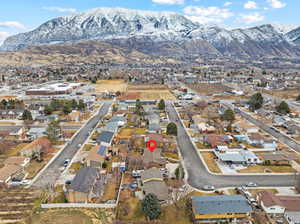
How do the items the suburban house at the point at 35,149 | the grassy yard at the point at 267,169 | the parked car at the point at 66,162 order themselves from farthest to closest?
the suburban house at the point at 35,149 → the parked car at the point at 66,162 → the grassy yard at the point at 267,169

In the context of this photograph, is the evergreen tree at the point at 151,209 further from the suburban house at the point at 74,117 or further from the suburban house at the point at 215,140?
the suburban house at the point at 74,117

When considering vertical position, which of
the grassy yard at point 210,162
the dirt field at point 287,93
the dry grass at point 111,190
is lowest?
the dry grass at point 111,190

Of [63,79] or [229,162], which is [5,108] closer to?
[229,162]

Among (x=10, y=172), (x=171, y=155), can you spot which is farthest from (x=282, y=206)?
(x=10, y=172)

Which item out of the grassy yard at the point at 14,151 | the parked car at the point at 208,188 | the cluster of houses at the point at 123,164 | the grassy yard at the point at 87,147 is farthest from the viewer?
the grassy yard at the point at 87,147

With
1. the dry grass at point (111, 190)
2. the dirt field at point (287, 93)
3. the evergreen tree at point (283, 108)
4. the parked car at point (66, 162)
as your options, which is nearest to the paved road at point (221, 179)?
the dry grass at point (111, 190)

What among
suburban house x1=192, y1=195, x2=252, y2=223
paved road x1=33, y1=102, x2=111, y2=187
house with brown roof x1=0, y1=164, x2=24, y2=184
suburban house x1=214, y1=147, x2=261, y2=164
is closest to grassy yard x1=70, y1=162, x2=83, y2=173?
paved road x1=33, y1=102, x2=111, y2=187

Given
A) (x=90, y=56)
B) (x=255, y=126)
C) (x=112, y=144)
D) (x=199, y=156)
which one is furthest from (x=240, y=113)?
(x=90, y=56)

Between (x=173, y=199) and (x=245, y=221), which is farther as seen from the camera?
(x=173, y=199)
